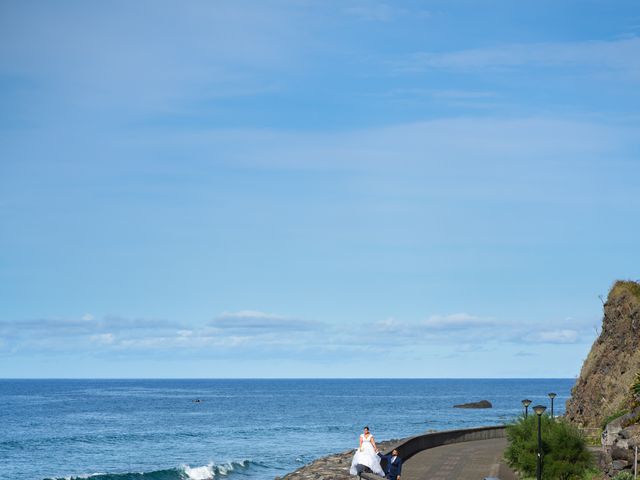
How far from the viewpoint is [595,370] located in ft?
181

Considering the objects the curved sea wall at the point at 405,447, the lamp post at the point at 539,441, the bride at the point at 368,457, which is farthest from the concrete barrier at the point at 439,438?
the bride at the point at 368,457

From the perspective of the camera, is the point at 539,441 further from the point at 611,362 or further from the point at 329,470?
the point at 611,362

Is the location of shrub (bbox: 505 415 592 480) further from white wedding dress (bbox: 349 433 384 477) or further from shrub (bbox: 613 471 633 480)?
white wedding dress (bbox: 349 433 384 477)

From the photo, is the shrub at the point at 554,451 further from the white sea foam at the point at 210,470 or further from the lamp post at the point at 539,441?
the white sea foam at the point at 210,470

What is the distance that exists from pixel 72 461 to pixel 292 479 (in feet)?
101

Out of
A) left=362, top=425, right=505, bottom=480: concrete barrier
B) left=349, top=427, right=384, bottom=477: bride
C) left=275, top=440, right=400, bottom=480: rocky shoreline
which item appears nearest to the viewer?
left=349, top=427, right=384, bottom=477: bride

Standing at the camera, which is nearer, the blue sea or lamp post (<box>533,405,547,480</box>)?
lamp post (<box>533,405,547,480</box>)

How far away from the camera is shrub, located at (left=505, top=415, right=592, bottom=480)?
107 ft

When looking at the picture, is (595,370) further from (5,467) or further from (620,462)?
(5,467)

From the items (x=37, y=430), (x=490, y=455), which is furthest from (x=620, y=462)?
(x=37, y=430)

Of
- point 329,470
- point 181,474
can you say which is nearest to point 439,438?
point 329,470

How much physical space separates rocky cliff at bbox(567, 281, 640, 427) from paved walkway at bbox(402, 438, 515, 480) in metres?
6.76

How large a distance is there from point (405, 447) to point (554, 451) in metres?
11.2

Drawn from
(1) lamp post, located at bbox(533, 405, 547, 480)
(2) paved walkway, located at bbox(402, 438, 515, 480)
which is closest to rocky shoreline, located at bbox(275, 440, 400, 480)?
(2) paved walkway, located at bbox(402, 438, 515, 480)
